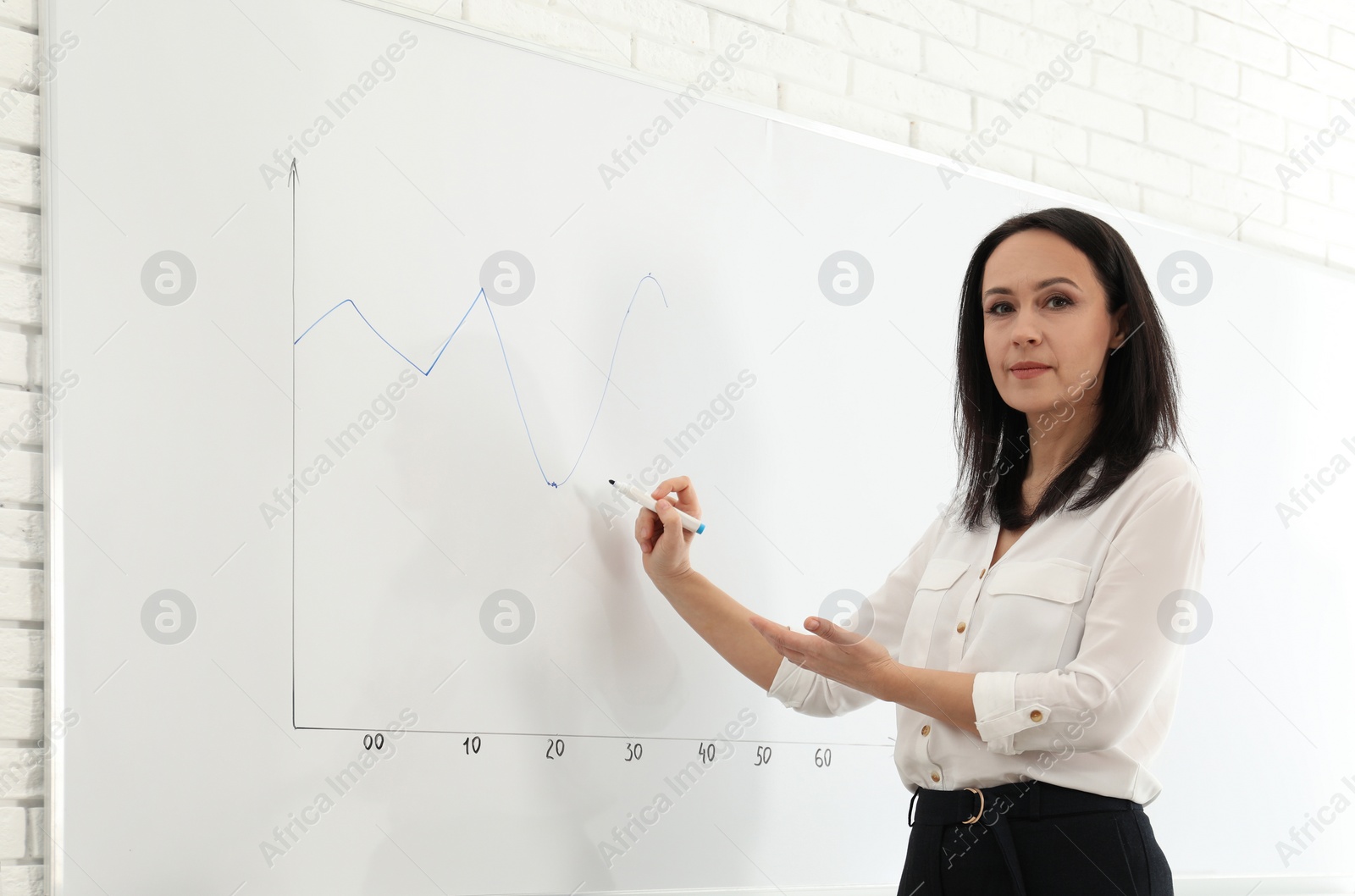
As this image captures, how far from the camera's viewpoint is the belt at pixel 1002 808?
3.82 feet

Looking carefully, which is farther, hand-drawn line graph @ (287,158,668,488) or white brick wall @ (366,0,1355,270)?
white brick wall @ (366,0,1355,270)

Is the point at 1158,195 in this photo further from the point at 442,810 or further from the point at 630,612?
the point at 442,810

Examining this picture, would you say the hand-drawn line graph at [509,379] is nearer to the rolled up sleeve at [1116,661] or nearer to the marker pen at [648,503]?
the marker pen at [648,503]

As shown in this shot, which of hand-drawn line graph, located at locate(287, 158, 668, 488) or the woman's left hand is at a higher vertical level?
hand-drawn line graph, located at locate(287, 158, 668, 488)

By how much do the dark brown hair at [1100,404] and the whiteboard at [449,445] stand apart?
0.22 meters

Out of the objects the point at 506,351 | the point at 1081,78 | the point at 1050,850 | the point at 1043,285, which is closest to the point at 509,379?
the point at 506,351

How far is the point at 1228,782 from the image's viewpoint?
1895 millimetres

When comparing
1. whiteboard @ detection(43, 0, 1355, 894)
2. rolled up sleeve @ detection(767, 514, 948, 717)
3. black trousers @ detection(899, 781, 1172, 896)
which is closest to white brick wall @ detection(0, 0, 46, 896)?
whiteboard @ detection(43, 0, 1355, 894)

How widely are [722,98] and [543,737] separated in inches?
33.5

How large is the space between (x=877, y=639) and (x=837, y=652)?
0.32m

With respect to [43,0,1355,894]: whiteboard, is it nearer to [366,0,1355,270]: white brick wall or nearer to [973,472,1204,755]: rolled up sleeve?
[366,0,1355,270]: white brick wall

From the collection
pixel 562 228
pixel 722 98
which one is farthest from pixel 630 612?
pixel 722 98

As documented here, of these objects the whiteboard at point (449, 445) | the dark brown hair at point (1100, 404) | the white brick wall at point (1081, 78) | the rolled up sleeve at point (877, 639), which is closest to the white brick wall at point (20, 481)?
the whiteboard at point (449, 445)

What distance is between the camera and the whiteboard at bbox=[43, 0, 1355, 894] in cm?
113
